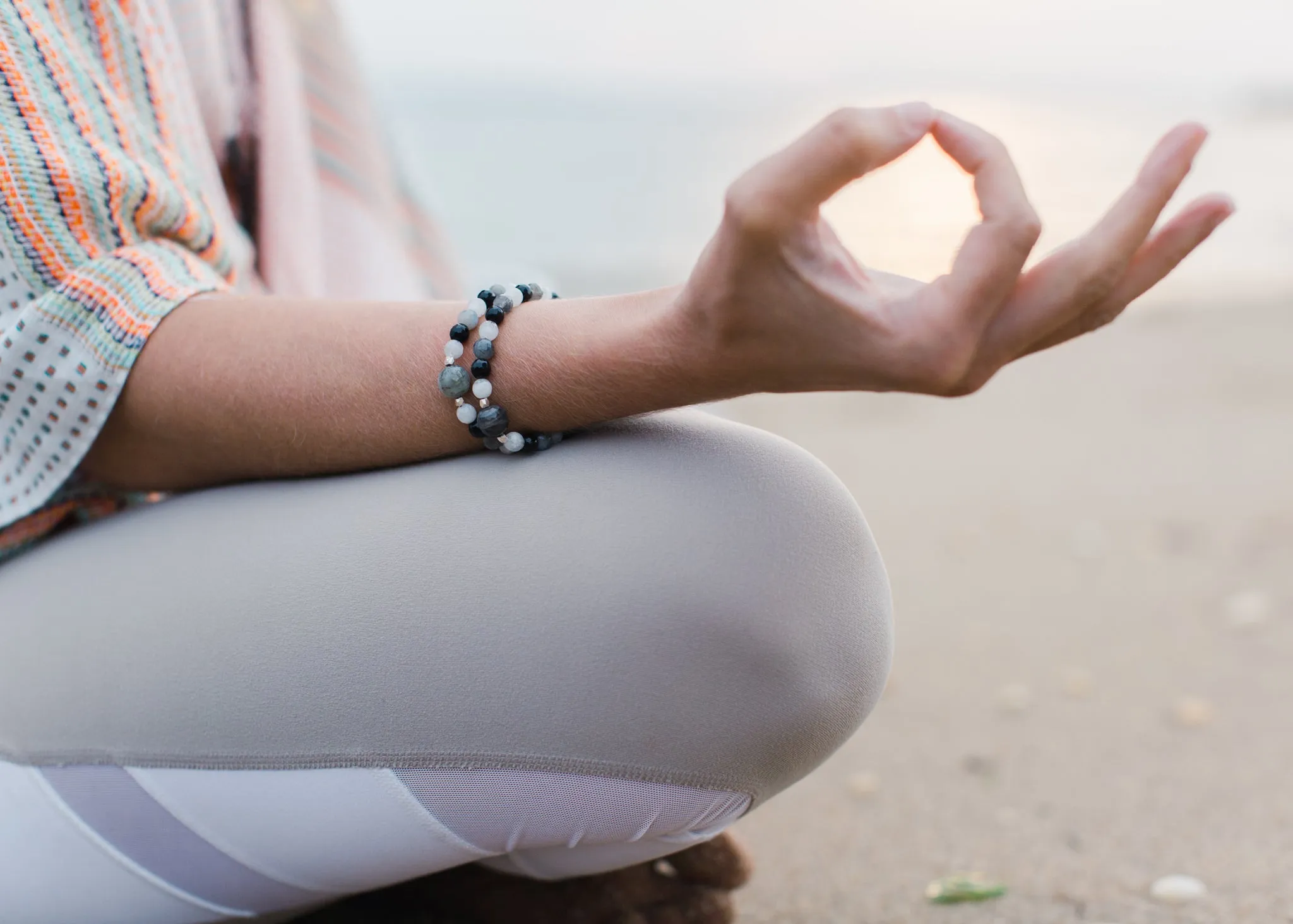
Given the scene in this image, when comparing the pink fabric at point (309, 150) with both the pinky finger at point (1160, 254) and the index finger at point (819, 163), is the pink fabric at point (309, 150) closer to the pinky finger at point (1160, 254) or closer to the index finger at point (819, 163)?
the index finger at point (819, 163)

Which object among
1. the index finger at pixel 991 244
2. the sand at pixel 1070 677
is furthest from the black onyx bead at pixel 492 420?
the sand at pixel 1070 677

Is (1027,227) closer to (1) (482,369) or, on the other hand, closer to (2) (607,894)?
(1) (482,369)

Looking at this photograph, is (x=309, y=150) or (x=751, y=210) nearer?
(x=751, y=210)

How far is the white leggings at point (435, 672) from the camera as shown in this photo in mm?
852

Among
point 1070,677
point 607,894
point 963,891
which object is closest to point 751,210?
point 607,894

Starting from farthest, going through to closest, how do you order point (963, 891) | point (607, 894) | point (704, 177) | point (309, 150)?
point (704, 177) → point (309, 150) → point (963, 891) → point (607, 894)

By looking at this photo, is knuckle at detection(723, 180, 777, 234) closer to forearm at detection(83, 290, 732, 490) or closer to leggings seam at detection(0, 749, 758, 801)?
forearm at detection(83, 290, 732, 490)

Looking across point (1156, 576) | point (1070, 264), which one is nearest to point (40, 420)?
point (1070, 264)

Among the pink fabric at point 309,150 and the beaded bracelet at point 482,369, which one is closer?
the beaded bracelet at point 482,369

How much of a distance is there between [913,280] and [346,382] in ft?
1.43

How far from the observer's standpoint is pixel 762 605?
842 mm

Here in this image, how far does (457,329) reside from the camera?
2.78ft

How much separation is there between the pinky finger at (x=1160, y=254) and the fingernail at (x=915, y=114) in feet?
0.50

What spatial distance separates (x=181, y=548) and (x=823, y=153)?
25.0 inches
